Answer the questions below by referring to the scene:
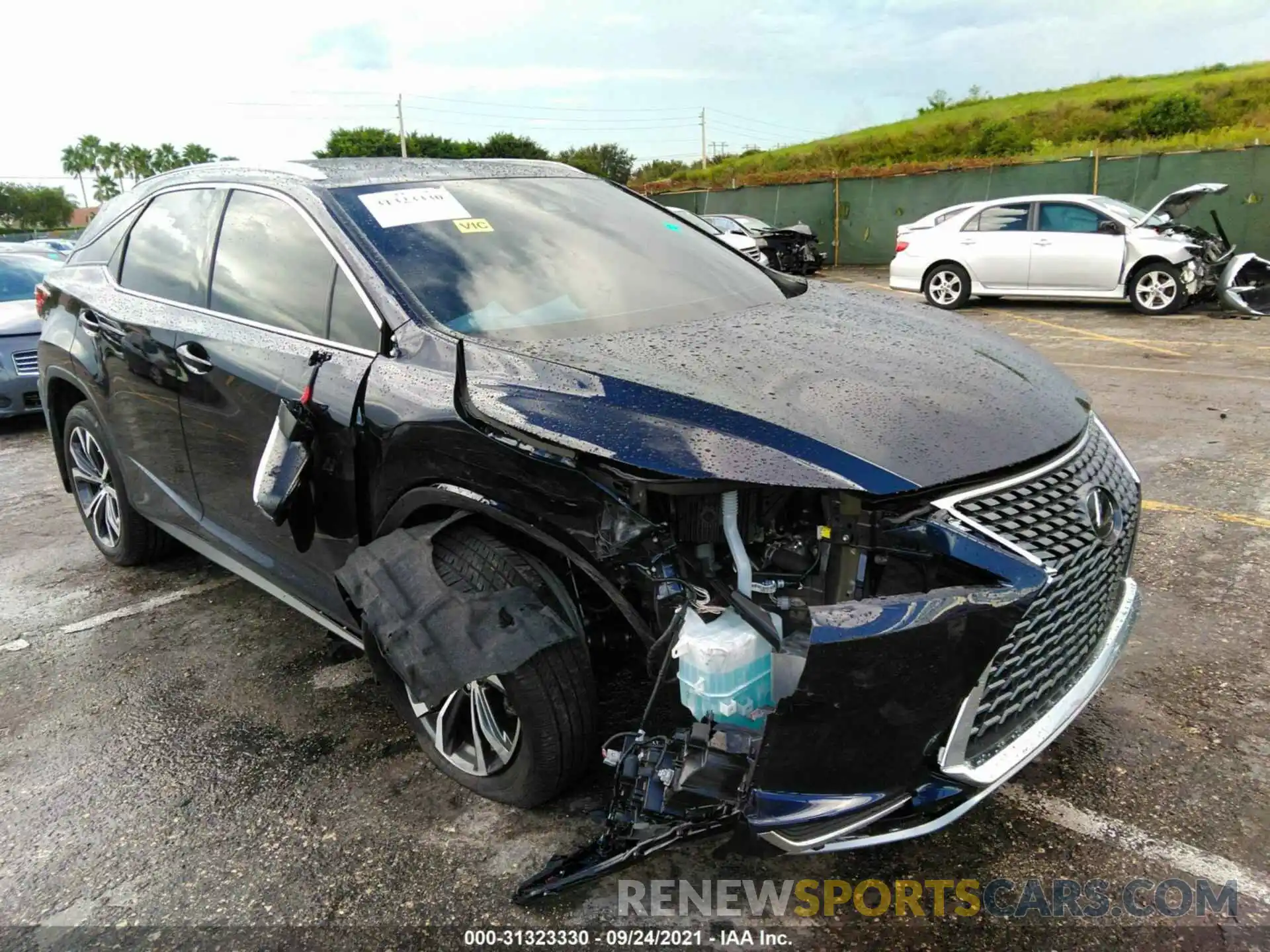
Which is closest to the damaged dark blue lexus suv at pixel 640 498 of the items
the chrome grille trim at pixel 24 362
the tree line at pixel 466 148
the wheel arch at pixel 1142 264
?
the chrome grille trim at pixel 24 362

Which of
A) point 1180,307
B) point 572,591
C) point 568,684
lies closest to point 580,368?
point 572,591

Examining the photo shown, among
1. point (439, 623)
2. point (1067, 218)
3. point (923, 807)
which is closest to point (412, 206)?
point (439, 623)

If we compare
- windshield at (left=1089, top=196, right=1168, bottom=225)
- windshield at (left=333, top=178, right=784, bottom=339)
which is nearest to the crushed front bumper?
windshield at (left=333, top=178, right=784, bottom=339)

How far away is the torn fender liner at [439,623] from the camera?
2.14 m

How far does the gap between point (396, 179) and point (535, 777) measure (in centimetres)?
208

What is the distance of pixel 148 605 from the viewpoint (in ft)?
13.3

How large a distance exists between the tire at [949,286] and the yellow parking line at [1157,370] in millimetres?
4345

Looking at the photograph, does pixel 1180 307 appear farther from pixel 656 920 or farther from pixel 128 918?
pixel 128 918

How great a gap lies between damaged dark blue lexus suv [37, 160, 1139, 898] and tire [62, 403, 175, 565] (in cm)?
95

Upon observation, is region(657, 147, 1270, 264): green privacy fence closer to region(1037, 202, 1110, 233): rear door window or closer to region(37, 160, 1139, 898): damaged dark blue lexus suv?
region(1037, 202, 1110, 233): rear door window

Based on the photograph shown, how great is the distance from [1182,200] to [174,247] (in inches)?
410

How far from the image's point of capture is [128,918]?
2203 millimetres

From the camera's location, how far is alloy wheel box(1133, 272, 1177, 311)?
36.6ft

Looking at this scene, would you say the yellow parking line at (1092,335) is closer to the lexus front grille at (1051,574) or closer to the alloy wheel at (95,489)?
the lexus front grille at (1051,574)
